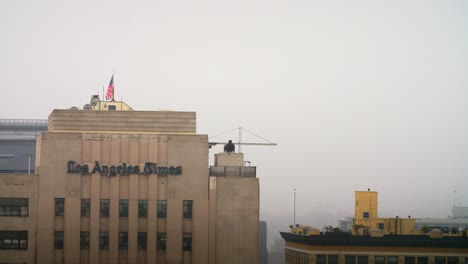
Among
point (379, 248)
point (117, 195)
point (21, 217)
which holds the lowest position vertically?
point (379, 248)

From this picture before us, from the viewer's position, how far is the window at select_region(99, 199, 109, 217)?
362 feet

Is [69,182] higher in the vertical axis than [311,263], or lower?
higher

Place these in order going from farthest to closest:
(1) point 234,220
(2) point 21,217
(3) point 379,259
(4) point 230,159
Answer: (3) point 379,259 → (4) point 230,159 → (1) point 234,220 → (2) point 21,217

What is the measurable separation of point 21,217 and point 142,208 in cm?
1542

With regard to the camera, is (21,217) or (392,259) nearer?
(21,217)

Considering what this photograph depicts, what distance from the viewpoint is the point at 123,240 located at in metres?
110

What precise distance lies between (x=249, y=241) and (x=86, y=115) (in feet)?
88.1

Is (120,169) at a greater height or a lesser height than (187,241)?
greater

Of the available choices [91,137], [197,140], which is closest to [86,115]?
[91,137]

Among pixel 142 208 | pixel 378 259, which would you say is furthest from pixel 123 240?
pixel 378 259

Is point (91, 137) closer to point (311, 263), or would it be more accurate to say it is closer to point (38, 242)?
point (38, 242)

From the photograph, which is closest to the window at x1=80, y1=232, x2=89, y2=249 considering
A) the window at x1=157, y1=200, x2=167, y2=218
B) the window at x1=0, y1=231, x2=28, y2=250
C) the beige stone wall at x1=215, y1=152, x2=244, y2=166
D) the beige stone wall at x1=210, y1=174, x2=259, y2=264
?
the window at x1=0, y1=231, x2=28, y2=250

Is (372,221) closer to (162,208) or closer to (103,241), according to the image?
(162,208)

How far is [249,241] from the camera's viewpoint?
111m
